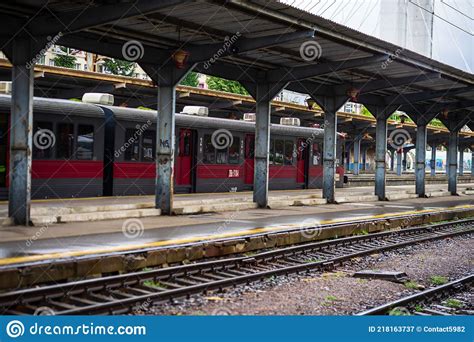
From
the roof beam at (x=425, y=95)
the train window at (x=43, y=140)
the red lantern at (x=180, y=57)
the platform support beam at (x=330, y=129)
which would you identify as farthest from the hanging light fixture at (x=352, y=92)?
the train window at (x=43, y=140)

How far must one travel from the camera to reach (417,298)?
8523mm

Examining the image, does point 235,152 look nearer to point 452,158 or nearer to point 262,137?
point 262,137

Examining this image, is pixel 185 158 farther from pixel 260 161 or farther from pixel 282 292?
pixel 282 292

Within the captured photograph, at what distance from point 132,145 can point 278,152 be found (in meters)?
8.39

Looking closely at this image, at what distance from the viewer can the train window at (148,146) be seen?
2023 cm

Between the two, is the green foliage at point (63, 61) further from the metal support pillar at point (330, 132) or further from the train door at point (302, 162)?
the metal support pillar at point (330, 132)

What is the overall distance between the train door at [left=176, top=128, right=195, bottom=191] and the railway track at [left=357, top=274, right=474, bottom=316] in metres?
13.3

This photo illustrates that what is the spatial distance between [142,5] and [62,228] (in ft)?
15.1

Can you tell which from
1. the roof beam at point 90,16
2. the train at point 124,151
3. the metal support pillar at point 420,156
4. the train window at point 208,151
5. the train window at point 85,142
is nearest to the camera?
the roof beam at point 90,16

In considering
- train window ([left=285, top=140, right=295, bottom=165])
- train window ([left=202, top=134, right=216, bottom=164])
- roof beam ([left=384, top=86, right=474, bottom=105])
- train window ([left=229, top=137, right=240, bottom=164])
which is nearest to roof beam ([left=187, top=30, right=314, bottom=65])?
train window ([left=202, top=134, right=216, bottom=164])

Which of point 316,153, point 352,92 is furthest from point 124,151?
point 316,153

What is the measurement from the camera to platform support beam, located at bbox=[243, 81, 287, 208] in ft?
59.6

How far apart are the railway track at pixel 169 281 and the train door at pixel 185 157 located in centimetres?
920

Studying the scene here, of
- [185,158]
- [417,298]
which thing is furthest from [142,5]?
[185,158]
